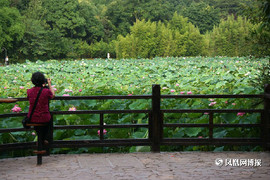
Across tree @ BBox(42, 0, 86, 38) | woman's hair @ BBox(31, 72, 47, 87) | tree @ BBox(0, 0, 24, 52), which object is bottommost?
woman's hair @ BBox(31, 72, 47, 87)

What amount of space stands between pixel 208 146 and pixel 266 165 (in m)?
1.57

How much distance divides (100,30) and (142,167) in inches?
2568

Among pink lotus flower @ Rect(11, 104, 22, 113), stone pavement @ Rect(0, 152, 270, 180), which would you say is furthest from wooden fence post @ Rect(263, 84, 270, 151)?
pink lotus flower @ Rect(11, 104, 22, 113)

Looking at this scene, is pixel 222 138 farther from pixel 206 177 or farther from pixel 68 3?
pixel 68 3

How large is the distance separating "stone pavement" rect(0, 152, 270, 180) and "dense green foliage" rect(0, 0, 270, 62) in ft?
131

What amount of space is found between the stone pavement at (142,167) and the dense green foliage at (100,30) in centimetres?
4004

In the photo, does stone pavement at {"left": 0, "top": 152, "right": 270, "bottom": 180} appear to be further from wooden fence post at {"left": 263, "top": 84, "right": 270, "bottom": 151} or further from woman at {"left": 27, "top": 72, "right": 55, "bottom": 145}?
woman at {"left": 27, "top": 72, "right": 55, "bottom": 145}

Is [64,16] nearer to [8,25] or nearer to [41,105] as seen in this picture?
[8,25]

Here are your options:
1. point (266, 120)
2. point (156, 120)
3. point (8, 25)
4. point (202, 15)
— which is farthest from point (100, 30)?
point (266, 120)

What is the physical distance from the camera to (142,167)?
568cm

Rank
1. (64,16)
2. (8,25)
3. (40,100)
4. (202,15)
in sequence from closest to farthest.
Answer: (40,100)
(8,25)
(64,16)
(202,15)

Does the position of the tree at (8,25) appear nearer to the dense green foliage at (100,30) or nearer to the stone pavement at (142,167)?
the dense green foliage at (100,30)

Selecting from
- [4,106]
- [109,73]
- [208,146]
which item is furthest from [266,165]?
[109,73]

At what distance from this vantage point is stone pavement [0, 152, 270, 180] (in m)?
5.23
